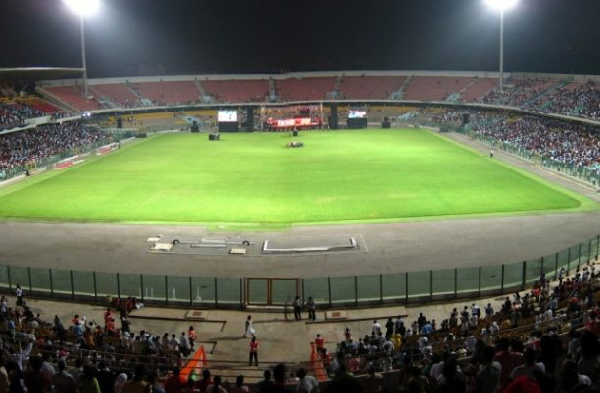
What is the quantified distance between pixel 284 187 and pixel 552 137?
105 feet

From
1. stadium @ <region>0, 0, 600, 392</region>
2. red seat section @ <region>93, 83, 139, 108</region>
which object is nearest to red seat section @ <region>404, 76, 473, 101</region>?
stadium @ <region>0, 0, 600, 392</region>

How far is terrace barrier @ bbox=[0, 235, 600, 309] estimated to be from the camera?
24.4m

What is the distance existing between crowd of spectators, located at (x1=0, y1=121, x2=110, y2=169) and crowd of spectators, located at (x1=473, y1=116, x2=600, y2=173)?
152 feet

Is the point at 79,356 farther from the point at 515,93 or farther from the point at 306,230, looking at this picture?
the point at 515,93

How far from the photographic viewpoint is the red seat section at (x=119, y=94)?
329 ft

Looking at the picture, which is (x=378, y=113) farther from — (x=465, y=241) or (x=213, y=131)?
(x=465, y=241)

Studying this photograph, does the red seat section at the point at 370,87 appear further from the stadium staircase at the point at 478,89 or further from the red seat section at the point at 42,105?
the red seat section at the point at 42,105

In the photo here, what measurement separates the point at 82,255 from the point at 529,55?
79.9 metres

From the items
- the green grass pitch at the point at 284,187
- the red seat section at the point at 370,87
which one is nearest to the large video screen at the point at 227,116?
the red seat section at the point at 370,87

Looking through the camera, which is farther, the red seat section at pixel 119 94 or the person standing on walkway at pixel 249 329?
the red seat section at pixel 119 94

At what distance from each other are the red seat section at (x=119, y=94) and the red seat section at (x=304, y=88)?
2488 centimetres

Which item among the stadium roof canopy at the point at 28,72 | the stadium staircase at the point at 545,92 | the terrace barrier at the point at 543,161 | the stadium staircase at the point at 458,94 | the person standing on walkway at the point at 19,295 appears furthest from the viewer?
the stadium staircase at the point at 458,94

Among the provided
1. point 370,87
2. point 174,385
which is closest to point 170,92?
point 370,87

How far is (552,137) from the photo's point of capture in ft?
217
